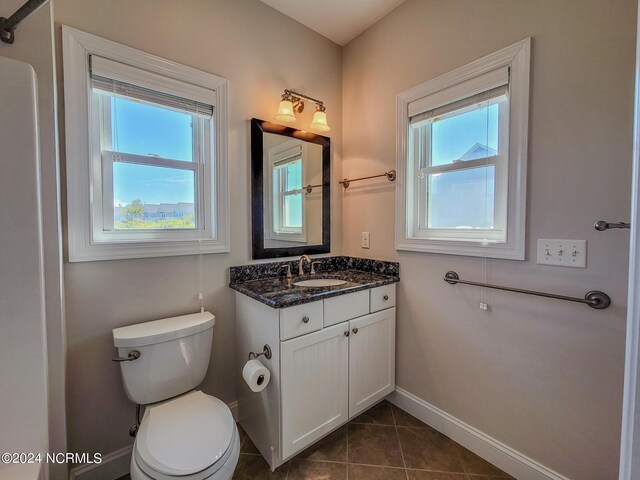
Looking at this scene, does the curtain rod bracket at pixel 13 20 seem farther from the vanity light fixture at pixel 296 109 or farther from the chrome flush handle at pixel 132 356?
the chrome flush handle at pixel 132 356

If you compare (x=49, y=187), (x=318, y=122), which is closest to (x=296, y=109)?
(x=318, y=122)

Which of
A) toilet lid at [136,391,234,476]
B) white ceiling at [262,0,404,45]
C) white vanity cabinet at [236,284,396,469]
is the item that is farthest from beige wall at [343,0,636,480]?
toilet lid at [136,391,234,476]

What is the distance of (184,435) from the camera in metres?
1.06

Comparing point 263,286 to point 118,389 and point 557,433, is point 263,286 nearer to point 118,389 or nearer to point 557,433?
point 118,389

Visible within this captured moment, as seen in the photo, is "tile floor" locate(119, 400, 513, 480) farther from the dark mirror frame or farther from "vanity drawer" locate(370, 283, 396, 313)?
the dark mirror frame

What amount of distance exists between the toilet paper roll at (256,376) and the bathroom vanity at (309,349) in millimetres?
41

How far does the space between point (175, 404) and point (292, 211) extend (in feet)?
4.17

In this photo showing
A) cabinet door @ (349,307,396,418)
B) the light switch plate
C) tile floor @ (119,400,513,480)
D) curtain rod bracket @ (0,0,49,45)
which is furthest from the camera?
the light switch plate

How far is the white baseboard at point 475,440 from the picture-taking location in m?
1.32

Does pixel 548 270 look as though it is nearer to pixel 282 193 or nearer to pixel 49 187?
pixel 282 193

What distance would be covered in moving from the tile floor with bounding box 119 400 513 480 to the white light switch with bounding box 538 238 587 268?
110 centimetres

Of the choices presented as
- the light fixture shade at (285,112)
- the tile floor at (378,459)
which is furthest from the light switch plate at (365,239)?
the tile floor at (378,459)

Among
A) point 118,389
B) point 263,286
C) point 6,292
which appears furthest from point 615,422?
point 6,292

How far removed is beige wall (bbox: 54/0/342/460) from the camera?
1.28m
